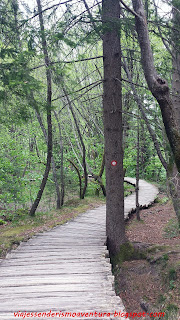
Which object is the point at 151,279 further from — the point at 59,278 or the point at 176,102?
the point at 176,102

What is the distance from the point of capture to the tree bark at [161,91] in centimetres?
362

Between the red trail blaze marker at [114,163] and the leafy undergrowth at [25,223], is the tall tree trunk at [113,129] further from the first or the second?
the leafy undergrowth at [25,223]

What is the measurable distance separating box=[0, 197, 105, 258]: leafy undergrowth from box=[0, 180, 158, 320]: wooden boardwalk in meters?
0.47

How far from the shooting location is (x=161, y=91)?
3.60 meters

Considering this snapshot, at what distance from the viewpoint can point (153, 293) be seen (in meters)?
5.07

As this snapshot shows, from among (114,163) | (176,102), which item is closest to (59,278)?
(114,163)

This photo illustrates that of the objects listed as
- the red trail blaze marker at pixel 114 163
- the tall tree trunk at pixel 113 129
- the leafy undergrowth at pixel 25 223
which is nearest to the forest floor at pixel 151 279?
the tall tree trunk at pixel 113 129

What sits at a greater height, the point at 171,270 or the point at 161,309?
the point at 171,270

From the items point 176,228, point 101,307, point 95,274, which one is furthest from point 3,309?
point 176,228

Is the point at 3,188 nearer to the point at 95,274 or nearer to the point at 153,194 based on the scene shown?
the point at 95,274

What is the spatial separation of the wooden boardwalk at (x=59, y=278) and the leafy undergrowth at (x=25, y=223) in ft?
1.56

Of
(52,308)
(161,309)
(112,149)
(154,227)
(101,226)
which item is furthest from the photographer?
(154,227)

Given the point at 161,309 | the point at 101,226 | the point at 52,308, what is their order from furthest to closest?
the point at 101,226
the point at 161,309
the point at 52,308

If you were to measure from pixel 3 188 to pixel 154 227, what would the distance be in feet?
20.2
